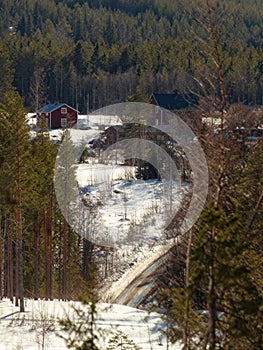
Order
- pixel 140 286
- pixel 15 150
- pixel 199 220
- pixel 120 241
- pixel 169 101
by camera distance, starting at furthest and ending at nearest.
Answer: pixel 169 101 < pixel 120 241 < pixel 140 286 < pixel 15 150 < pixel 199 220

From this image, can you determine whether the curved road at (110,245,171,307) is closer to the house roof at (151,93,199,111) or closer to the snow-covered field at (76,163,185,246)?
the snow-covered field at (76,163,185,246)

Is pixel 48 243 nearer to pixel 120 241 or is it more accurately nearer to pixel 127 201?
pixel 120 241

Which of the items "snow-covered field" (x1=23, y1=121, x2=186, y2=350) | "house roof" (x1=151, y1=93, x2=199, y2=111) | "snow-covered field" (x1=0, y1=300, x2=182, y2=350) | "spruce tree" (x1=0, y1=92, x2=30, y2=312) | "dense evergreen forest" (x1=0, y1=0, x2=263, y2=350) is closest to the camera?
"dense evergreen forest" (x1=0, y1=0, x2=263, y2=350)

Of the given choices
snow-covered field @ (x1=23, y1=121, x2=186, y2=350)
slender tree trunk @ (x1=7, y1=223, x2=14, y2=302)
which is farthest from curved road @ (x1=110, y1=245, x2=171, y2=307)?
slender tree trunk @ (x1=7, y1=223, x2=14, y2=302)

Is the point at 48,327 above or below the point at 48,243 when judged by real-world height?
below

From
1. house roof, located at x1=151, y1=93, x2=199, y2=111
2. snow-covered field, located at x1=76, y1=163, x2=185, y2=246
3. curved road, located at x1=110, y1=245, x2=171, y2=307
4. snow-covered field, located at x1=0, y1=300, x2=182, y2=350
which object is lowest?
curved road, located at x1=110, y1=245, x2=171, y2=307

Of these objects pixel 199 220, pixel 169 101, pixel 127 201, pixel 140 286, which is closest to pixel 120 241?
pixel 127 201

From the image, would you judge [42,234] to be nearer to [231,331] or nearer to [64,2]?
[231,331]

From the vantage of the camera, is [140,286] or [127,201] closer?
[140,286]
